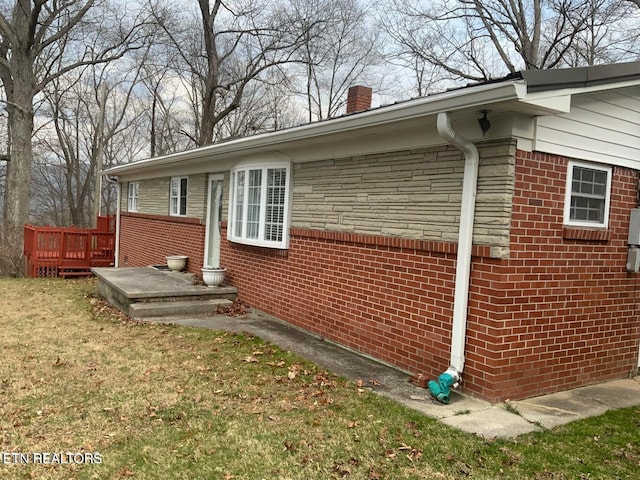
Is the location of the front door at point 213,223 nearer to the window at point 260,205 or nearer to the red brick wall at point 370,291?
the window at point 260,205

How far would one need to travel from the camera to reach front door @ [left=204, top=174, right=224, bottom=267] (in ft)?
31.9

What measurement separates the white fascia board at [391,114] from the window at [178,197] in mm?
2835

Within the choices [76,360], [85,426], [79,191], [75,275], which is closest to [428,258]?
[85,426]

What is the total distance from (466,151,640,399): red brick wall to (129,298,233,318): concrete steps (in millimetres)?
4673

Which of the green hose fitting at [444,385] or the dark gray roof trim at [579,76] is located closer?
the dark gray roof trim at [579,76]

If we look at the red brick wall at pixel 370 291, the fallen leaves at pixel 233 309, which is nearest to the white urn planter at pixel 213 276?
the fallen leaves at pixel 233 309

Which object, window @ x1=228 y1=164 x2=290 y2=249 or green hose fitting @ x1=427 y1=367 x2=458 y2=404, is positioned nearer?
green hose fitting @ x1=427 y1=367 x2=458 y2=404

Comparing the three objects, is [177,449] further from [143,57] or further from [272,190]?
[143,57]

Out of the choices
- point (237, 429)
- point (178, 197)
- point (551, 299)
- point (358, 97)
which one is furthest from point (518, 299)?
point (178, 197)

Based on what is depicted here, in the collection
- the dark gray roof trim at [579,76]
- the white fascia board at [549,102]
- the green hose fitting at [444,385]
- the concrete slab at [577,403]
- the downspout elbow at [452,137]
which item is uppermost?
the dark gray roof trim at [579,76]

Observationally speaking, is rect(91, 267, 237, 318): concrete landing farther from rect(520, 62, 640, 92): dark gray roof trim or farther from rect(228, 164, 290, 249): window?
rect(520, 62, 640, 92): dark gray roof trim

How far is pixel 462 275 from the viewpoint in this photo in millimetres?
4566

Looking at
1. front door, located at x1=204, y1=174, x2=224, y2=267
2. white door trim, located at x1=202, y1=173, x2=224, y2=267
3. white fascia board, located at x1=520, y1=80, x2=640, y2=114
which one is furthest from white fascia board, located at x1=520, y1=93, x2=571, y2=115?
white door trim, located at x1=202, y1=173, x2=224, y2=267

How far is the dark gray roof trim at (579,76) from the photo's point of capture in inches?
151
